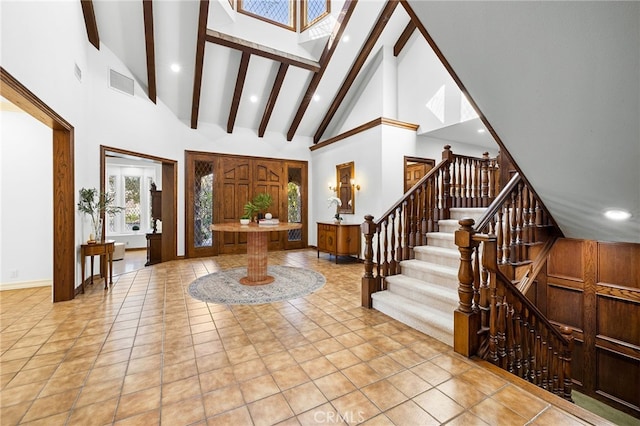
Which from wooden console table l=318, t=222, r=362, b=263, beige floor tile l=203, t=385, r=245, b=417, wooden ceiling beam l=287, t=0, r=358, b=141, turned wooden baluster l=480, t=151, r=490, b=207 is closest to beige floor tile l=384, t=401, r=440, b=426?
beige floor tile l=203, t=385, r=245, b=417

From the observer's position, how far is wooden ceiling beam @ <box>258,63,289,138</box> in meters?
5.63

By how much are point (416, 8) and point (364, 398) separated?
98.1 inches

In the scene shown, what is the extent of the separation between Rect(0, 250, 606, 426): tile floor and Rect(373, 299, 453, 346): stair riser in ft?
0.27

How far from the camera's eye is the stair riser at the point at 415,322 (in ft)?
7.84

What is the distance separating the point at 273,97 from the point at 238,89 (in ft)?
2.58

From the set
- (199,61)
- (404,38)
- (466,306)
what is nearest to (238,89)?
(199,61)

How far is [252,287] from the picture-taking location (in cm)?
400

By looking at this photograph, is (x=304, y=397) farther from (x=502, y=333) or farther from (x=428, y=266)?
(x=428, y=266)

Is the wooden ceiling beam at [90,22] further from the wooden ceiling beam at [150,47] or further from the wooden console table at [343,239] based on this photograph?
the wooden console table at [343,239]

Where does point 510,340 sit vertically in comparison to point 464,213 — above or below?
below

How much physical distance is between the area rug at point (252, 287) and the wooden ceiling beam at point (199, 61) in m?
3.55

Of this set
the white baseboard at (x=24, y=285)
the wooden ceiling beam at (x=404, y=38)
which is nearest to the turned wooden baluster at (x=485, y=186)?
the wooden ceiling beam at (x=404, y=38)

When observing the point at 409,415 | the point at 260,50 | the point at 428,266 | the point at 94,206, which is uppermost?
the point at 260,50

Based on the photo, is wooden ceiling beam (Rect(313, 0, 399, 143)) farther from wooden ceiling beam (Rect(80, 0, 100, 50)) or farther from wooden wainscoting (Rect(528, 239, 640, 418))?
wooden wainscoting (Rect(528, 239, 640, 418))
